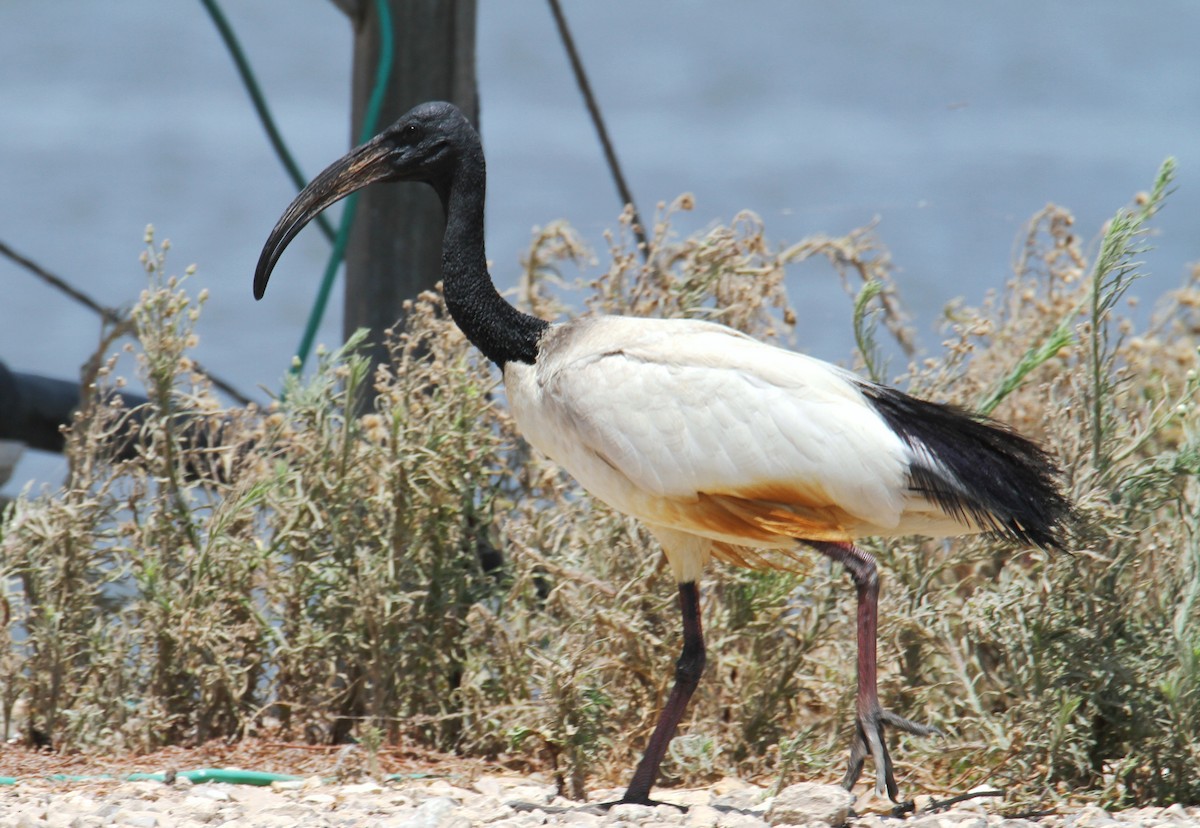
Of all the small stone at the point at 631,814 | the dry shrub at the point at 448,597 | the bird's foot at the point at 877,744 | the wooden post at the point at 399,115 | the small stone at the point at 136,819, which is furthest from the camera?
the wooden post at the point at 399,115

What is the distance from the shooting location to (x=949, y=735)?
5.07 meters

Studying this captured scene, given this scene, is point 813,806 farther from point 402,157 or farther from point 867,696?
point 402,157

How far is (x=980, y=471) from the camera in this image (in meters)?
4.39

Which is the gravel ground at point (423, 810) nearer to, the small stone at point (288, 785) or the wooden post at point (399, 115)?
the small stone at point (288, 785)

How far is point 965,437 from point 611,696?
1.49 metres

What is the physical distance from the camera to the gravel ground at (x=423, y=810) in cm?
397

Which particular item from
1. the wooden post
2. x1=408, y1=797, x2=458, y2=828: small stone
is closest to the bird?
x1=408, y1=797, x2=458, y2=828: small stone

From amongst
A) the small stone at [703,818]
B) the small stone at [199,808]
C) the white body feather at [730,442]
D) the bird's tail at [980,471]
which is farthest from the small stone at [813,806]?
the small stone at [199,808]

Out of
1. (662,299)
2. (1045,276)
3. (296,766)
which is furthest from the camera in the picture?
(1045,276)

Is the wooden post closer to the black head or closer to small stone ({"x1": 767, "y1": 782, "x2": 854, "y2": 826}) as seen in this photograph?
the black head

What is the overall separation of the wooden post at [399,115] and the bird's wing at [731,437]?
2.30m

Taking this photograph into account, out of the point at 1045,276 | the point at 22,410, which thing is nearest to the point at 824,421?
the point at 1045,276

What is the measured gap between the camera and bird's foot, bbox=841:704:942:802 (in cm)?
428

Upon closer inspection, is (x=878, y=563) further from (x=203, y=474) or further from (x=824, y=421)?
(x=203, y=474)
